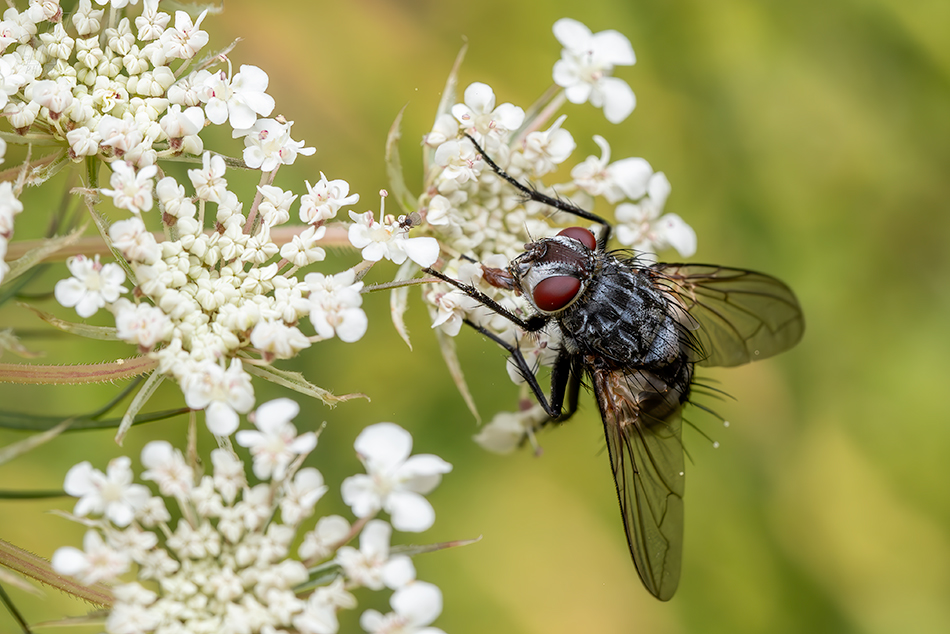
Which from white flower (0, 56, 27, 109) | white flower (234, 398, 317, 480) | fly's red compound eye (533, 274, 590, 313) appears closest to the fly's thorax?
fly's red compound eye (533, 274, 590, 313)

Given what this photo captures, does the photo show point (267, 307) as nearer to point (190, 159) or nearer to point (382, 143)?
point (190, 159)

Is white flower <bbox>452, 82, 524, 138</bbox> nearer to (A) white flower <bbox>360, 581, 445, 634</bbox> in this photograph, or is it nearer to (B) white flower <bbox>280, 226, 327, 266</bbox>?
(B) white flower <bbox>280, 226, 327, 266</bbox>

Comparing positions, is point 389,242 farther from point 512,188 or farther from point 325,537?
point 325,537

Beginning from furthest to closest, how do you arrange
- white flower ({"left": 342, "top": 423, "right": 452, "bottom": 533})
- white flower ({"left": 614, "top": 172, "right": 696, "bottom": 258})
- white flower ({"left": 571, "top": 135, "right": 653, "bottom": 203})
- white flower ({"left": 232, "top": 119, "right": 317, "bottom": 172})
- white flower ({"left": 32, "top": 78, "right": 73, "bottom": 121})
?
1. white flower ({"left": 614, "top": 172, "right": 696, "bottom": 258})
2. white flower ({"left": 571, "top": 135, "right": 653, "bottom": 203})
3. white flower ({"left": 232, "top": 119, "right": 317, "bottom": 172})
4. white flower ({"left": 32, "top": 78, "right": 73, "bottom": 121})
5. white flower ({"left": 342, "top": 423, "right": 452, "bottom": 533})

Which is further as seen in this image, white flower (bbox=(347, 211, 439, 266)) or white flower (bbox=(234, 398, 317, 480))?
white flower (bbox=(347, 211, 439, 266))

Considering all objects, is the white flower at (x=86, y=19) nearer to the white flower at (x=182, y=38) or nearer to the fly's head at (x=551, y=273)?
the white flower at (x=182, y=38)

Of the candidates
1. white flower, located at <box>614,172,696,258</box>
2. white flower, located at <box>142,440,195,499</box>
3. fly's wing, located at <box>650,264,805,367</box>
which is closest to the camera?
white flower, located at <box>142,440,195,499</box>

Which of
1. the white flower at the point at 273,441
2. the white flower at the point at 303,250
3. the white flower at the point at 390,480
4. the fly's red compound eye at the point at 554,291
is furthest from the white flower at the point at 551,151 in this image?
the white flower at the point at 273,441
